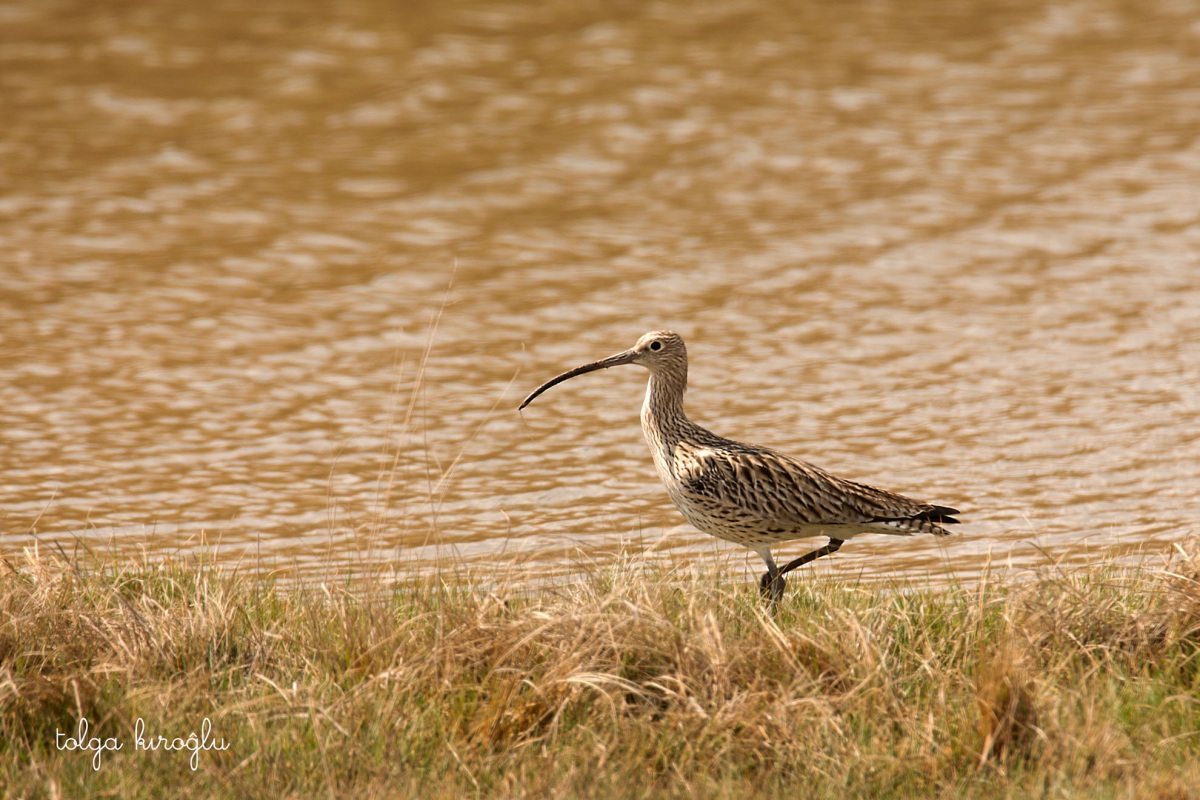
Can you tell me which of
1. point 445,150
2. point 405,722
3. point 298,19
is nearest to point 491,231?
point 445,150

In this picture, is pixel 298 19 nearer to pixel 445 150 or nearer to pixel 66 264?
pixel 445 150

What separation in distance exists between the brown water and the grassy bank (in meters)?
0.73

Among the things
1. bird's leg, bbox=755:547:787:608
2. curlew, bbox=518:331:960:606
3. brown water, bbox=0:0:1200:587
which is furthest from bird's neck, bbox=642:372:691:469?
bird's leg, bbox=755:547:787:608

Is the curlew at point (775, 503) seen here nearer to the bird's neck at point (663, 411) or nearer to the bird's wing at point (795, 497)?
the bird's wing at point (795, 497)

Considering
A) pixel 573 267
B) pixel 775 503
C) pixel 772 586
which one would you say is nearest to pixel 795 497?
pixel 775 503

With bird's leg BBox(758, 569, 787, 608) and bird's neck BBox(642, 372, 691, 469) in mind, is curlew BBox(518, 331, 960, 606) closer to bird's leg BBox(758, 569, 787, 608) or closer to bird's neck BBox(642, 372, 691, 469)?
bird's leg BBox(758, 569, 787, 608)

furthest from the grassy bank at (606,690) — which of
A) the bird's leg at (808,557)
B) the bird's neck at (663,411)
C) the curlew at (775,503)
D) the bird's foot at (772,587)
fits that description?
the bird's neck at (663,411)

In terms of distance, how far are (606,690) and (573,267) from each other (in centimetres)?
706

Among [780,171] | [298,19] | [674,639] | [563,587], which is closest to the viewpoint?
[674,639]

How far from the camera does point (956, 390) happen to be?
33.4 feet

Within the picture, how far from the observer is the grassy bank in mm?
4883

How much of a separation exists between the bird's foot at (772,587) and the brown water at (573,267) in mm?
469

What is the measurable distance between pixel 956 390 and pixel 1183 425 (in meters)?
1.41

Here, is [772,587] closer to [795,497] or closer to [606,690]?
[795,497]
